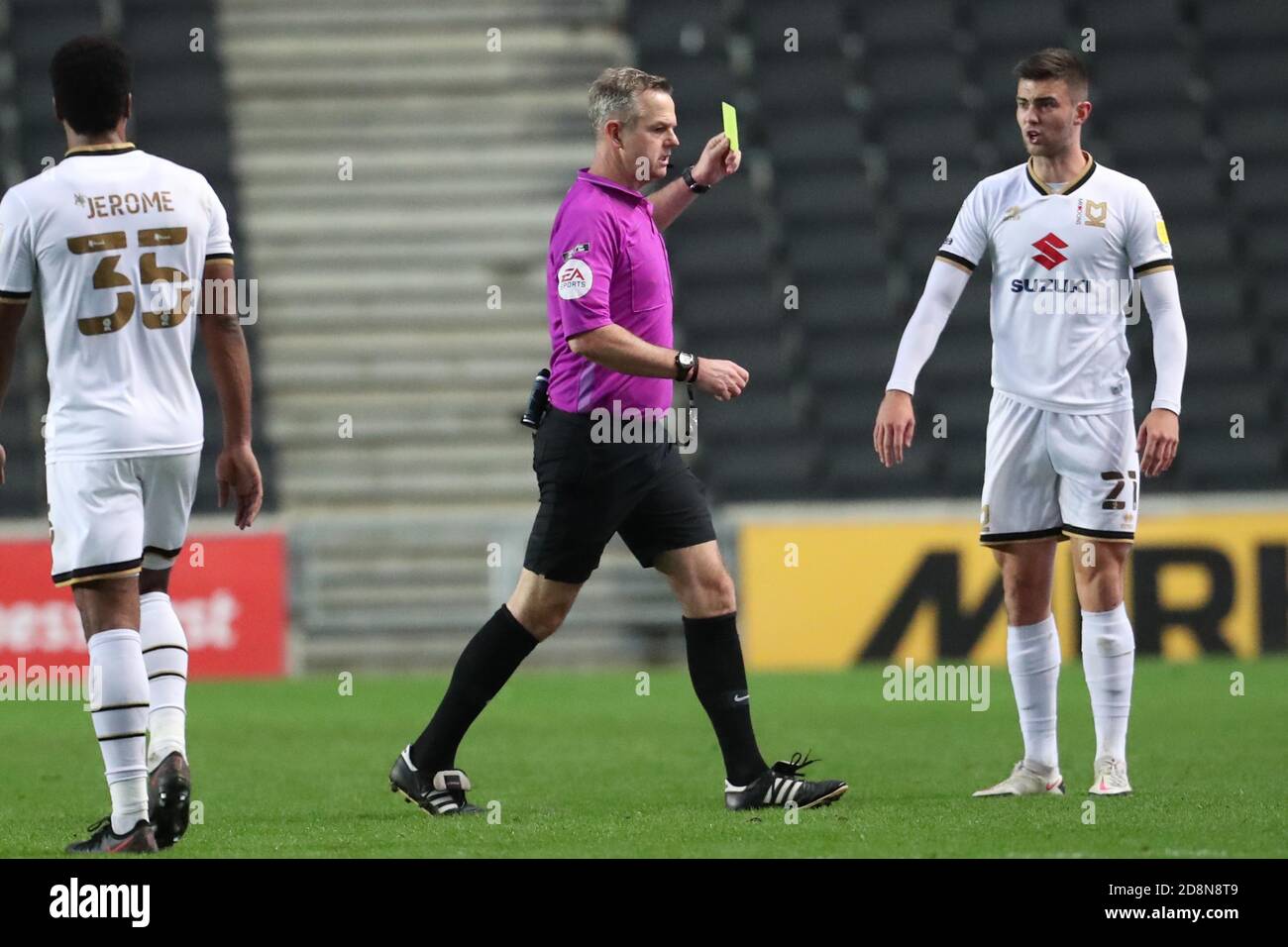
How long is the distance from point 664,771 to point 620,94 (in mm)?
2291

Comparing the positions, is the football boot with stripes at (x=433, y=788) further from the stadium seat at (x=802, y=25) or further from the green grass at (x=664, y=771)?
the stadium seat at (x=802, y=25)

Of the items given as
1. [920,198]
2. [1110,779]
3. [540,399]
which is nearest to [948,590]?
[920,198]

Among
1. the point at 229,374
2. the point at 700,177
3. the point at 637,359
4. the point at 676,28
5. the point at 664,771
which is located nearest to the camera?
the point at 229,374

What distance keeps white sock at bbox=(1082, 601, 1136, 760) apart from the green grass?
181 millimetres

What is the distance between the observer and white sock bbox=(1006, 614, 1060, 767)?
5.63m

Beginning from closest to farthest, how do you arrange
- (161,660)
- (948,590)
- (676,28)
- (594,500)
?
(161,660)
(594,500)
(948,590)
(676,28)

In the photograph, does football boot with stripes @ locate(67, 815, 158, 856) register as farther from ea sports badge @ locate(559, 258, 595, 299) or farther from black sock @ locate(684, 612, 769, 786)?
ea sports badge @ locate(559, 258, 595, 299)

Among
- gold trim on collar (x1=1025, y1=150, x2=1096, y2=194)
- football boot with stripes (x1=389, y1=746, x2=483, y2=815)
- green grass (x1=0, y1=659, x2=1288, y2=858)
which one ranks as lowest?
green grass (x1=0, y1=659, x2=1288, y2=858)

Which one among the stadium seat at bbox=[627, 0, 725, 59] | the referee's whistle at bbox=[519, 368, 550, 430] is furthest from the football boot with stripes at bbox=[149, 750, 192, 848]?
the stadium seat at bbox=[627, 0, 725, 59]

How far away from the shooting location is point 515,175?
13.8 m

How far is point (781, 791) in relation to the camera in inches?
211

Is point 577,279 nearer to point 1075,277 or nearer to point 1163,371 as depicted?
point 1075,277

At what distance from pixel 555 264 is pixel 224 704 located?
466 cm

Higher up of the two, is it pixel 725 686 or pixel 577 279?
pixel 577 279
